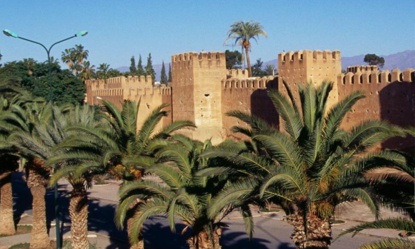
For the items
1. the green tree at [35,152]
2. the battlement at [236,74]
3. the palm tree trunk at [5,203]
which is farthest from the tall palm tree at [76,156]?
the battlement at [236,74]

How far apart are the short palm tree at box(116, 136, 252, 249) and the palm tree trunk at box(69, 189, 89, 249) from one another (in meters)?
3.97

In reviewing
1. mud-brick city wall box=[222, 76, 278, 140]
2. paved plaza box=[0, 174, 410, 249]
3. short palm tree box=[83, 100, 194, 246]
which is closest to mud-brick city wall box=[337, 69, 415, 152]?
paved plaza box=[0, 174, 410, 249]

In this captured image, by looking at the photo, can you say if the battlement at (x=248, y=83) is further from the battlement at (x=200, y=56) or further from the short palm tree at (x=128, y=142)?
the short palm tree at (x=128, y=142)

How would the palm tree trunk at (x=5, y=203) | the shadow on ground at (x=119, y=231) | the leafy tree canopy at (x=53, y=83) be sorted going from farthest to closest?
the leafy tree canopy at (x=53, y=83)
the palm tree trunk at (x=5, y=203)
the shadow on ground at (x=119, y=231)

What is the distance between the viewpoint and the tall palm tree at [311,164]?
412 inches

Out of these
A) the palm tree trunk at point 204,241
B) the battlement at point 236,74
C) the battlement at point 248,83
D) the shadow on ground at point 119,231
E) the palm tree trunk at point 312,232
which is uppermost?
the battlement at point 236,74

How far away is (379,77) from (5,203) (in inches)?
566

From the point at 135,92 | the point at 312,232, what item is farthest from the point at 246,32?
the point at 312,232

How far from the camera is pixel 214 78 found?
113 ft

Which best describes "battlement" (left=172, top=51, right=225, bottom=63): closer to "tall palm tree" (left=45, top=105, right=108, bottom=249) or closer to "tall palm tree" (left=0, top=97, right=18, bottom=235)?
"tall palm tree" (left=0, top=97, right=18, bottom=235)

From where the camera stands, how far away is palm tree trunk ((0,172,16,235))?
900 inches

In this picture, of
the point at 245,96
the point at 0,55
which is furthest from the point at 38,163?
the point at 0,55

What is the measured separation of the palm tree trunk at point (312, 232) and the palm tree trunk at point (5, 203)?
47.1 feet

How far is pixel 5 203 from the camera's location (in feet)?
75.4
